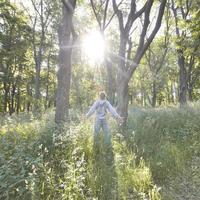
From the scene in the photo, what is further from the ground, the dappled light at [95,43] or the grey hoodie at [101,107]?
the dappled light at [95,43]

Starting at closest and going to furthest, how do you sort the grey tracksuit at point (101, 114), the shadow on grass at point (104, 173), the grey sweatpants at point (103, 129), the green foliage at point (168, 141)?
the shadow on grass at point (104, 173), the green foliage at point (168, 141), the grey sweatpants at point (103, 129), the grey tracksuit at point (101, 114)

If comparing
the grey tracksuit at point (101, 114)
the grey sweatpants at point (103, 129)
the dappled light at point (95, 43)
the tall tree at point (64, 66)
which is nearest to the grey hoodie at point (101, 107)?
the grey tracksuit at point (101, 114)

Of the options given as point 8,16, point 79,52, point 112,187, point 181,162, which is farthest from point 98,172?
point 79,52

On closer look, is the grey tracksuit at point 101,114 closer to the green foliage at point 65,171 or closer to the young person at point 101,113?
the young person at point 101,113

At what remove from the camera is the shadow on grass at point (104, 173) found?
4359mm

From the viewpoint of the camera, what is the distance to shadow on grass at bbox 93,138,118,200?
4359mm

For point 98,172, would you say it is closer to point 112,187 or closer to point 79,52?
point 112,187

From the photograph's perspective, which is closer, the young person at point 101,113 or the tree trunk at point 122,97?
the young person at point 101,113

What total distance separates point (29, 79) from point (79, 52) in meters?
7.59

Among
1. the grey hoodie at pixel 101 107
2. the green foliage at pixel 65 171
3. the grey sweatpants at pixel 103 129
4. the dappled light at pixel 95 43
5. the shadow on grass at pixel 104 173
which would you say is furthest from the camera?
the dappled light at pixel 95 43

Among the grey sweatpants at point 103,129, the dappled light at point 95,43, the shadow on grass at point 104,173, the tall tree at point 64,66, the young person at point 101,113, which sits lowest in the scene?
the shadow on grass at point 104,173

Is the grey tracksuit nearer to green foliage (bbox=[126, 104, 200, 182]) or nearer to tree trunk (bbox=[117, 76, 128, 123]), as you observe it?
green foliage (bbox=[126, 104, 200, 182])

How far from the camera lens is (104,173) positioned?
4953mm

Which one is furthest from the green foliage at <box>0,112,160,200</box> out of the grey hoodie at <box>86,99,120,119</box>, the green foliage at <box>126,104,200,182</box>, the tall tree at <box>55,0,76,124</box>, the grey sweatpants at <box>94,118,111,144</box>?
the tall tree at <box>55,0,76,124</box>
